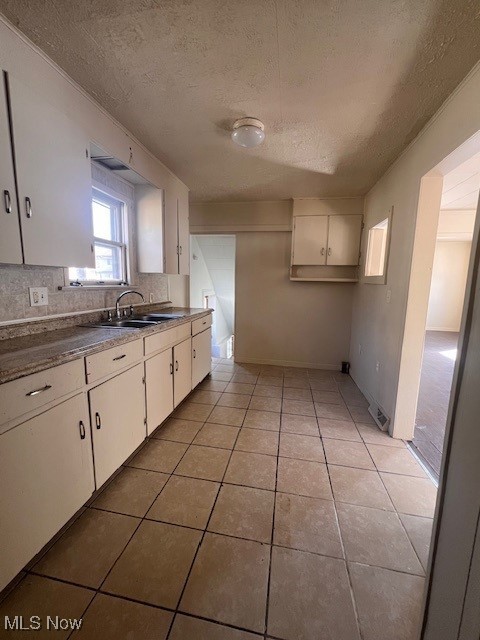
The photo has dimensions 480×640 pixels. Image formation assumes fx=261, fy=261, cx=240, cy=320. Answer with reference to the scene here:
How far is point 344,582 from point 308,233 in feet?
11.5

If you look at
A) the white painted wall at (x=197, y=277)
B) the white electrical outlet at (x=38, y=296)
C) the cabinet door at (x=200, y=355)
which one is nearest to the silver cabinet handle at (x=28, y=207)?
the white electrical outlet at (x=38, y=296)

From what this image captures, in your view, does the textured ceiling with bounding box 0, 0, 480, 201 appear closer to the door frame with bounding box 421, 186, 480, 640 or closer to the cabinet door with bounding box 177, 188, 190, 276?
the cabinet door with bounding box 177, 188, 190, 276

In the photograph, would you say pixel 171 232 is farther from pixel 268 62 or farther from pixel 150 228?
pixel 268 62

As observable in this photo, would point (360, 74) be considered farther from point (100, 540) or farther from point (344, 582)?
point (100, 540)

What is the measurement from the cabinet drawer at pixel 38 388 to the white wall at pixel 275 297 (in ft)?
10.0

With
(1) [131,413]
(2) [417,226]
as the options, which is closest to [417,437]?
(2) [417,226]

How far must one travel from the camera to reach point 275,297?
13.4 ft

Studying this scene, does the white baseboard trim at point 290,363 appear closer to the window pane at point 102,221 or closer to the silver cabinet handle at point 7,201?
the window pane at point 102,221

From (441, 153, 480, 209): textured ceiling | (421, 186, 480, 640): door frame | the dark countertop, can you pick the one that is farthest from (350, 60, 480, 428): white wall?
the dark countertop

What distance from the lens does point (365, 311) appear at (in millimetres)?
3211

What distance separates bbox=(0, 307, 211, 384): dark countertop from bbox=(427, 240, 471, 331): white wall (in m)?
7.25

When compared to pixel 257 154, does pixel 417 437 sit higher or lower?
lower

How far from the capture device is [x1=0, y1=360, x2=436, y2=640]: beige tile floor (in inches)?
40.2

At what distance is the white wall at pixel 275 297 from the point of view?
12.8ft
